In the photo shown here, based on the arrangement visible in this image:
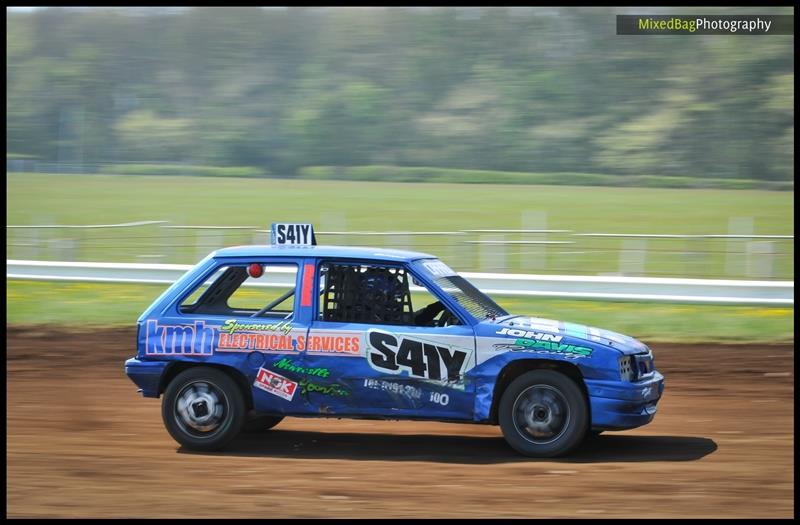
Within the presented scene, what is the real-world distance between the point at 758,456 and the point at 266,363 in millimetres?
3780

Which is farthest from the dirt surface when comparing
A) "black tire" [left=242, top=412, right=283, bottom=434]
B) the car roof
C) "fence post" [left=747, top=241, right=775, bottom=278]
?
"fence post" [left=747, top=241, right=775, bottom=278]

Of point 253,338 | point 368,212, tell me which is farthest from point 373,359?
point 368,212

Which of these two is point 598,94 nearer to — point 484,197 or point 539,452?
point 484,197

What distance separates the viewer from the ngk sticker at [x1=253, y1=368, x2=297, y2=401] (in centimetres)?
756

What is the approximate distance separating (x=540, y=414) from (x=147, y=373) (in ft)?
9.93

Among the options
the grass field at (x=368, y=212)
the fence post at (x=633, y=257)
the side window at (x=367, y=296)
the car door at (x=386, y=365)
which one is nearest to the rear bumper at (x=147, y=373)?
the car door at (x=386, y=365)

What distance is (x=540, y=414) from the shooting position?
7328 mm

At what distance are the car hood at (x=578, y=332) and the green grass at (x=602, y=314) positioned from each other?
6114 mm

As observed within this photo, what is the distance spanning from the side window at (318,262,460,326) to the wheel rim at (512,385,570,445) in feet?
2.87

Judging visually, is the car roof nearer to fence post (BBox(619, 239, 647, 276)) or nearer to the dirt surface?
the dirt surface

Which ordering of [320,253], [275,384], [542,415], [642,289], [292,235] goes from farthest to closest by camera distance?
[642,289]
[292,235]
[320,253]
[275,384]
[542,415]

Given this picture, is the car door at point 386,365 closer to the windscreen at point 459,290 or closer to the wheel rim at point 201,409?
the windscreen at point 459,290

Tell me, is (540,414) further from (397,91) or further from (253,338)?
(397,91)

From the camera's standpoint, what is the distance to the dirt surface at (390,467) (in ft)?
19.7
